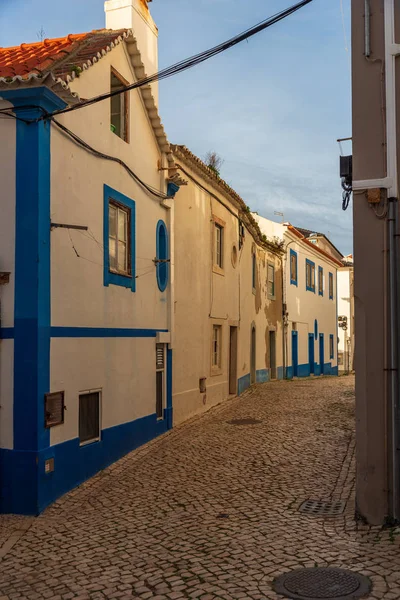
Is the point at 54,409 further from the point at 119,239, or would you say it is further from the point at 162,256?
the point at 162,256

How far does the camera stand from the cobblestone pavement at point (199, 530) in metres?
5.68

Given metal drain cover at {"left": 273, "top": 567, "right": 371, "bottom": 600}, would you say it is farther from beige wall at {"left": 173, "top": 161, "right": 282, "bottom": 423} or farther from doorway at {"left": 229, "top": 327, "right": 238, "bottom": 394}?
doorway at {"left": 229, "top": 327, "right": 238, "bottom": 394}

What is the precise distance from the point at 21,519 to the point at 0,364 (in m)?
1.92

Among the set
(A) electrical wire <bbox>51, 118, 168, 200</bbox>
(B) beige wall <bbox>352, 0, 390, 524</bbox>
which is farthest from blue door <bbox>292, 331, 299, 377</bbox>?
(B) beige wall <bbox>352, 0, 390, 524</bbox>

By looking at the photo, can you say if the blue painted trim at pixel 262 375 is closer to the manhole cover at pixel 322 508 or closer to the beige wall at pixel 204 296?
the beige wall at pixel 204 296

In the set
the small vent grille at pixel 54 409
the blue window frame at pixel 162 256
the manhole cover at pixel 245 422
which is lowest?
the manhole cover at pixel 245 422

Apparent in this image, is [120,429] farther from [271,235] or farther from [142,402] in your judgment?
[271,235]

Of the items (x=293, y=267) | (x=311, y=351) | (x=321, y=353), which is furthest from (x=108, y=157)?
(x=321, y=353)

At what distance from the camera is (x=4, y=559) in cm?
658

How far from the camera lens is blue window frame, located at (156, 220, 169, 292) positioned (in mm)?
12933

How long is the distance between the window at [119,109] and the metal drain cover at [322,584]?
25.8 feet

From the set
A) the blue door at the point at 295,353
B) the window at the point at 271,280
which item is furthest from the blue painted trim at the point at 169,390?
the blue door at the point at 295,353

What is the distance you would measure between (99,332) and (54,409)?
5.97 feet

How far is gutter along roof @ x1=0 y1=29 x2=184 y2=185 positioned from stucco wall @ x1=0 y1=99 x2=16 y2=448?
0.60 m
